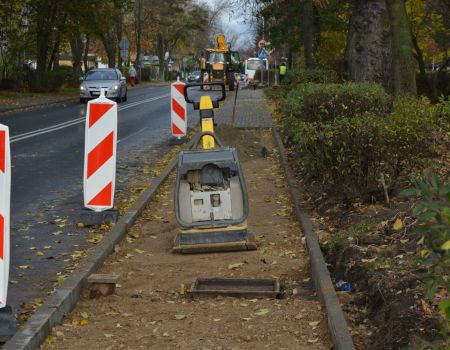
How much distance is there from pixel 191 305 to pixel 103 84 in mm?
30290

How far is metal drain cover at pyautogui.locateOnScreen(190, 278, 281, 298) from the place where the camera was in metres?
6.39

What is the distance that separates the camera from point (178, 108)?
17906 millimetres

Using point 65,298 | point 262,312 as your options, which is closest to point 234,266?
point 262,312

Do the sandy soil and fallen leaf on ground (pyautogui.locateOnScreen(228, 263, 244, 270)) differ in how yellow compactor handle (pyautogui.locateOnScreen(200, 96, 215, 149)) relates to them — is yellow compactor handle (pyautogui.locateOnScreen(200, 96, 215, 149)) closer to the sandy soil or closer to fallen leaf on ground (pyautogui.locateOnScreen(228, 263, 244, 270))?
the sandy soil

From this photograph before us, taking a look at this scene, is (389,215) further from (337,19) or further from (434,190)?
(337,19)

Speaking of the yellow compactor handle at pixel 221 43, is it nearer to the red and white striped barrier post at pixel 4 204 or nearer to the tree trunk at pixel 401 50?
the tree trunk at pixel 401 50

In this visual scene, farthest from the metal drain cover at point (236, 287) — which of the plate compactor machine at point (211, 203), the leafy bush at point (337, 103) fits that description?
the leafy bush at point (337, 103)

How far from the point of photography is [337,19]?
39031 mm

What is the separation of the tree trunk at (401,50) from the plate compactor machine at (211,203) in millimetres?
6736

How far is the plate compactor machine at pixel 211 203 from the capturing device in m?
7.93

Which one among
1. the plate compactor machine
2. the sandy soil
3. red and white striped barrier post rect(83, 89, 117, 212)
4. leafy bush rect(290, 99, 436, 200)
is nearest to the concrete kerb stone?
the sandy soil

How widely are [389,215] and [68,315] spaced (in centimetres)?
326

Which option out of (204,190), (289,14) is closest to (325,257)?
(204,190)

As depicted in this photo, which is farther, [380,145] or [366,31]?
[366,31]
